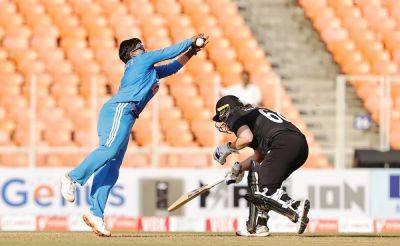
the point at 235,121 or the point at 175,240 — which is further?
the point at 235,121

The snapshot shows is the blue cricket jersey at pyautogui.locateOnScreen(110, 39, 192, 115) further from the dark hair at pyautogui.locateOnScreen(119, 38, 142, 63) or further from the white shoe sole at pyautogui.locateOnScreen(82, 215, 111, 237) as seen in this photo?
the white shoe sole at pyautogui.locateOnScreen(82, 215, 111, 237)

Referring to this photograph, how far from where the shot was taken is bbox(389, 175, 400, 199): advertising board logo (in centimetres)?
1603

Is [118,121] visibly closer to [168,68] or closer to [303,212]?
[168,68]

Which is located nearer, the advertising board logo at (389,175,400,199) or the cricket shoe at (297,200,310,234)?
the cricket shoe at (297,200,310,234)

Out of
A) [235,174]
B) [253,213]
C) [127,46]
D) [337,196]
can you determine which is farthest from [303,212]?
[337,196]

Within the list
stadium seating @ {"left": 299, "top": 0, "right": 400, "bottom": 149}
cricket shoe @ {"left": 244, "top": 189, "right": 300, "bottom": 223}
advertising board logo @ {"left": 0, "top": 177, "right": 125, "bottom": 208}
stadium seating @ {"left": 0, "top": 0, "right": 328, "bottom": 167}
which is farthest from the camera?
stadium seating @ {"left": 299, "top": 0, "right": 400, "bottom": 149}

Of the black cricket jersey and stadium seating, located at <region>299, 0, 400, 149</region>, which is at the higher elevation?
stadium seating, located at <region>299, 0, 400, 149</region>

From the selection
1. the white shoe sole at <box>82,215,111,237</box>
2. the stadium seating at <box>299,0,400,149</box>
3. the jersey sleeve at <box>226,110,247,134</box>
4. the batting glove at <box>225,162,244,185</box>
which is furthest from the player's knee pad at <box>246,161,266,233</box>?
the stadium seating at <box>299,0,400,149</box>

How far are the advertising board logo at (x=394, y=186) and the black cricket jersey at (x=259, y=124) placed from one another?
5.10 meters

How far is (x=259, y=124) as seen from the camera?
11.1m

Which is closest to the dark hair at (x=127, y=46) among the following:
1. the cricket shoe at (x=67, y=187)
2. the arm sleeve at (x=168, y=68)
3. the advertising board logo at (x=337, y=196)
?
the arm sleeve at (x=168, y=68)

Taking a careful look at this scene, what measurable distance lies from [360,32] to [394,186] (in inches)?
183

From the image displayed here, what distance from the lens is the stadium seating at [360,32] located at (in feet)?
64.6

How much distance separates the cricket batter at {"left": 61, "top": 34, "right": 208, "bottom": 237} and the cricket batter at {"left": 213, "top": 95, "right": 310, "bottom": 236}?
25.9 inches
